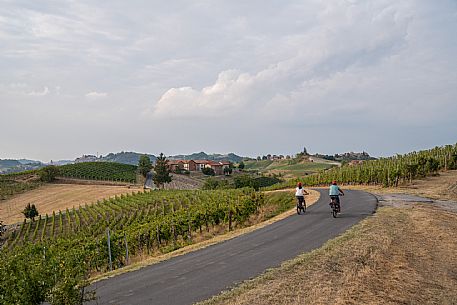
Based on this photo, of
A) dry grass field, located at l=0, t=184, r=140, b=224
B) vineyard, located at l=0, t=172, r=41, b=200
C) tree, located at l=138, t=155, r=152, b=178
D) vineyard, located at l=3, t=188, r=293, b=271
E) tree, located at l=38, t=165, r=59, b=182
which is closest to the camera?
vineyard, located at l=3, t=188, r=293, b=271

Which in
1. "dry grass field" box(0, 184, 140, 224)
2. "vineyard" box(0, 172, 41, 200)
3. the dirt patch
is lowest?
"dry grass field" box(0, 184, 140, 224)

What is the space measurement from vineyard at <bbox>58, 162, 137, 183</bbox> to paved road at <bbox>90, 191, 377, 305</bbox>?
9395 cm

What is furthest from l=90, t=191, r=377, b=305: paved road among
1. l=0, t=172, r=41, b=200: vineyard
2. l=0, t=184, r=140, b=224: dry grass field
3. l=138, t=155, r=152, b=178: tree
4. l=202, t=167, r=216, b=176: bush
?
l=202, t=167, r=216, b=176: bush

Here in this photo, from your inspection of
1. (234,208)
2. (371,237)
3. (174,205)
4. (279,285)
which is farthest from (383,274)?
(174,205)

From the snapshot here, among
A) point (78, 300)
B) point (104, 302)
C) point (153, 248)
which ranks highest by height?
point (78, 300)

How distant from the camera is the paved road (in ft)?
30.5

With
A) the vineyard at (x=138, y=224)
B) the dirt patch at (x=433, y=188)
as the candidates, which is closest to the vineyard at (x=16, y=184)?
the vineyard at (x=138, y=224)

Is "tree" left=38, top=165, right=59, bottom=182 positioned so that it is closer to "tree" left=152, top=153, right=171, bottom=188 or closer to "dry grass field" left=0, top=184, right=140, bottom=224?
"dry grass field" left=0, top=184, right=140, bottom=224

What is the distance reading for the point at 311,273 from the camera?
32.0ft

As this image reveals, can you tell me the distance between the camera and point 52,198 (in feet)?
257

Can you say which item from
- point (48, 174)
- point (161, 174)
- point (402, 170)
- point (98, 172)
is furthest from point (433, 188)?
point (98, 172)

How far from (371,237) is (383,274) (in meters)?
3.73

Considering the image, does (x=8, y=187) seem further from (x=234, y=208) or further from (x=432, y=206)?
(x=432, y=206)

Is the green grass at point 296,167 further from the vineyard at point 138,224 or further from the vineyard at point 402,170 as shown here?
the vineyard at point 138,224
